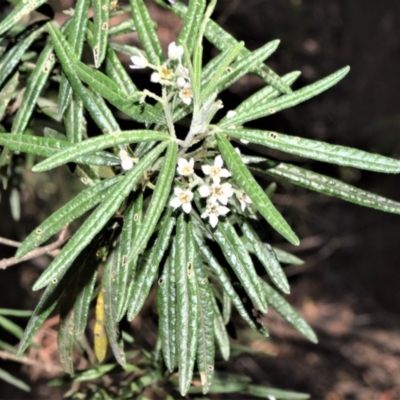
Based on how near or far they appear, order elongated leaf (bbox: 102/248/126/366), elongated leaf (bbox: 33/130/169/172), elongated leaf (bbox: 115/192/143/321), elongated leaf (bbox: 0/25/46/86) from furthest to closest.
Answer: elongated leaf (bbox: 0/25/46/86)
elongated leaf (bbox: 102/248/126/366)
elongated leaf (bbox: 115/192/143/321)
elongated leaf (bbox: 33/130/169/172)

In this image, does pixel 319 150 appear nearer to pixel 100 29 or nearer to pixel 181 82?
pixel 181 82

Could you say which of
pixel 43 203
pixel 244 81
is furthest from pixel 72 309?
pixel 244 81

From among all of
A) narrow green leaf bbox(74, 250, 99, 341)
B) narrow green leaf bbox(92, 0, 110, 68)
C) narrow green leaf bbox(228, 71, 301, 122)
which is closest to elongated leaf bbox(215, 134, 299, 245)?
narrow green leaf bbox(228, 71, 301, 122)

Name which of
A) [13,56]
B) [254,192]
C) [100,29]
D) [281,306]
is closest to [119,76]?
[100,29]

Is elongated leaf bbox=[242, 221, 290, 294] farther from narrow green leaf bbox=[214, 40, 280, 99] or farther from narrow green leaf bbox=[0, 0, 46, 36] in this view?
narrow green leaf bbox=[0, 0, 46, 36]

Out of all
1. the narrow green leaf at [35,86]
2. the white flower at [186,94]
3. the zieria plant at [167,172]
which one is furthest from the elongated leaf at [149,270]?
the narrow green leaf at [35,86]

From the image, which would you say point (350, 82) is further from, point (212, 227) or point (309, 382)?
point (212, 227)

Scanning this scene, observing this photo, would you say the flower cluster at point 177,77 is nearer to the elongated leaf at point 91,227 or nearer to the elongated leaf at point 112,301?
the elongated leaf at point 91,227
